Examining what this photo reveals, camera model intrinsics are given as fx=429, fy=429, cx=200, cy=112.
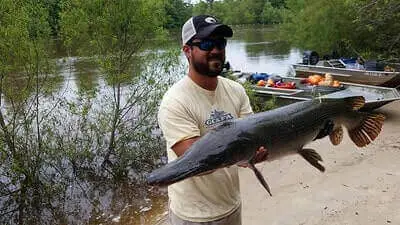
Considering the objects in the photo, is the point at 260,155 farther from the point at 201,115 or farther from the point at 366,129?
the point at 366,129

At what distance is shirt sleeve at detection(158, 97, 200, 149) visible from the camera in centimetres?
248

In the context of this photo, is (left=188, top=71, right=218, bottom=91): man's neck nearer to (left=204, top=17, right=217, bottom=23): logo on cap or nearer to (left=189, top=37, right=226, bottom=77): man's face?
(left=189, top=37, right=226, bottom=77): man's face

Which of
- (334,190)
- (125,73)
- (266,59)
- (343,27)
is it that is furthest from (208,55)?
(266,59)

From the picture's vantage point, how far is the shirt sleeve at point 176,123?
2.48 metres

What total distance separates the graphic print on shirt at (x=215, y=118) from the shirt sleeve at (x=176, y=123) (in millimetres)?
82

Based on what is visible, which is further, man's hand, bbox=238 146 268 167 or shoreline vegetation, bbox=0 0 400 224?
shoreline vegetation, bbox=0 0 400 224

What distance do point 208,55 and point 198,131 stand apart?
458mm

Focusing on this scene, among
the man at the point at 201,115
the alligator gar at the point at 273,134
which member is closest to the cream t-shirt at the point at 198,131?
the man at the point at 201,115

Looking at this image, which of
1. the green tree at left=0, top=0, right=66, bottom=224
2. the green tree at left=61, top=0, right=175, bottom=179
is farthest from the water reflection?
the green tree at left=0, top=0, right=66, bottom=224

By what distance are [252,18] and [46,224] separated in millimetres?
95421

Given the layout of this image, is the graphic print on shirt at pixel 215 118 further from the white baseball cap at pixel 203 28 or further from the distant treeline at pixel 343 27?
the distant treeline at pixel 343 27

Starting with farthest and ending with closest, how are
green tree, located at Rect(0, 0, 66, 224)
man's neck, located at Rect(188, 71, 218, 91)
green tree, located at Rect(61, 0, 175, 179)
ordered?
green tree, located at Rect(61, 0, 175, 179) < green tree, located at Rect(0, 0, 66, 224) < man's neck, located at Rect(188, 71, 218, 91)

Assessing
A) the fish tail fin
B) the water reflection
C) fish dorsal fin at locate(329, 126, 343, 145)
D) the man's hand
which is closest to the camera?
the man's hand

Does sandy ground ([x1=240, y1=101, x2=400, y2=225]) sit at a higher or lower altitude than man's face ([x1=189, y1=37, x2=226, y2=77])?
lower
